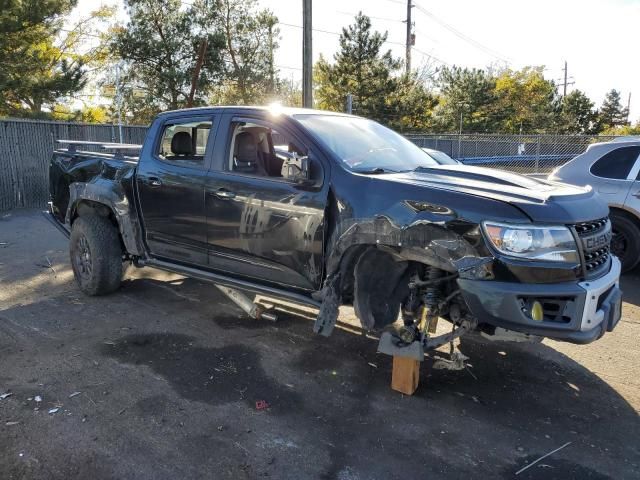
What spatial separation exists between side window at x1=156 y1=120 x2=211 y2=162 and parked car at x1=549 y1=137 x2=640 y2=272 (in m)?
4.85

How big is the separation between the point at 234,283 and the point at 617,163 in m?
5.36

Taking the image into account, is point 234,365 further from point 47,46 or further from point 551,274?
point 47,46

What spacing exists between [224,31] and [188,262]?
952 inches

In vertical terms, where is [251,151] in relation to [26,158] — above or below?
above

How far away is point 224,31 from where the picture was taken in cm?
2614

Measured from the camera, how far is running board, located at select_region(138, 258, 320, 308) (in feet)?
12.9

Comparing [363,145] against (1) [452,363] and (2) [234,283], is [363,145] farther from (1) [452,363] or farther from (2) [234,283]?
(1) [452,363]

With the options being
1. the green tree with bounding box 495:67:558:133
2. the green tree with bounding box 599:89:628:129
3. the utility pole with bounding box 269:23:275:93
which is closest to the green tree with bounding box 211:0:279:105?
the utility pole with bounding box 269:23:275:93

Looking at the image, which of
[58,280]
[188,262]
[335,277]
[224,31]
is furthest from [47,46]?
[335,277]

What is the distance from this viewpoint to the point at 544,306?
9.74 ft

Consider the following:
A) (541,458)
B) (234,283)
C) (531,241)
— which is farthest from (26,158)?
(541,458)

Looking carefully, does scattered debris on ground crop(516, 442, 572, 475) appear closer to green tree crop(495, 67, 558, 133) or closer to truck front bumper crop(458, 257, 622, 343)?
truck front bumper crop(458, 257, 622, 343)

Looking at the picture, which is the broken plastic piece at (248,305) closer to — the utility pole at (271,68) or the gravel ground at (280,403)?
the gravel ground at (280,403)

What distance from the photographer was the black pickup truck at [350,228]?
296 cm
